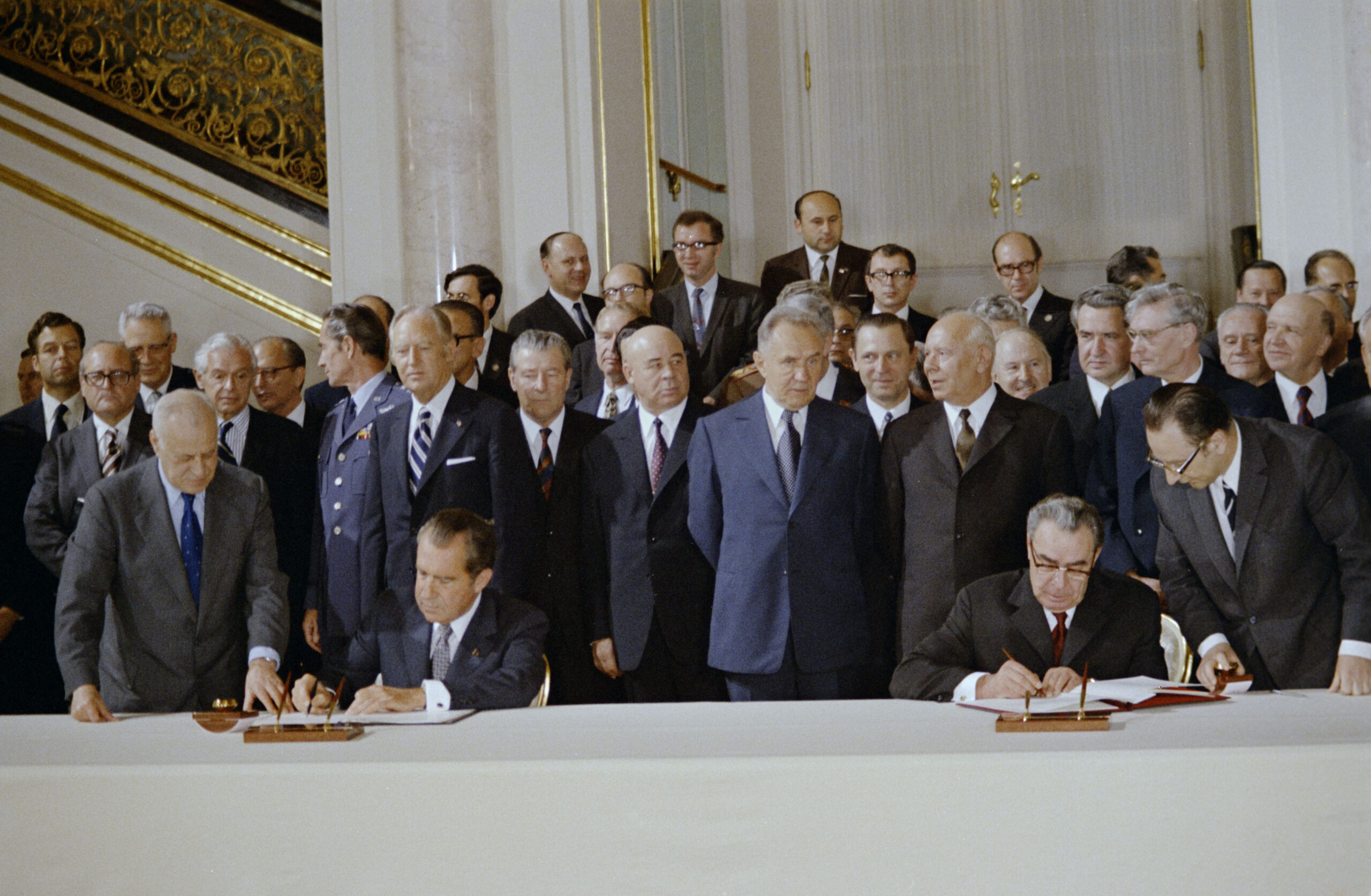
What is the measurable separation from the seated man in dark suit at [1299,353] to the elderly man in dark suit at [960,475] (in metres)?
0.78

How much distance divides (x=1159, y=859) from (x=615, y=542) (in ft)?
7.79

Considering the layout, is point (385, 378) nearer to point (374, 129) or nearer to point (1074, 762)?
point (374, 129)

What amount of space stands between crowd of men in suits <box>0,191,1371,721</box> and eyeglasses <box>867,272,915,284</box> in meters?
0.48

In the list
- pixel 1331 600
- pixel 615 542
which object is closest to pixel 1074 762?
pixel 1331 600

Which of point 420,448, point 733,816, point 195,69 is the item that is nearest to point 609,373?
point 420,448

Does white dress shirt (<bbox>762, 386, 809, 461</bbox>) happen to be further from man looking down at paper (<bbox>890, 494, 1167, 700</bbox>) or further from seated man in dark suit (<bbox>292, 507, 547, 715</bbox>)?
seated man in dark suit (<bbox>292, 507, 547, 715</bbox>)

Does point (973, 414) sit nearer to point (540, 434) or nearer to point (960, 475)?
point (960, 475)

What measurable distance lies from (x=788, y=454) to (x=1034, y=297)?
2.53 meters

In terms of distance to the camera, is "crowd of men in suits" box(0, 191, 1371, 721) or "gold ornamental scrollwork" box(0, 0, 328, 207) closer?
"crowd of men in suits" box(0, 191, 1371, 721)

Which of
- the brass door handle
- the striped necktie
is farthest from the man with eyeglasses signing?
the brass door handle

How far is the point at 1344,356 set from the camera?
4.98 meters

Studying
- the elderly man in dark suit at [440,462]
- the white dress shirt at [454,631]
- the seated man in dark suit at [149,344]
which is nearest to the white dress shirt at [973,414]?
the elderly man in dark suit at [440,462]

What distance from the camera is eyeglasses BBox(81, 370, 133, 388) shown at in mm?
4559

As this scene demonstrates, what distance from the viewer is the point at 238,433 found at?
16.1 ft
